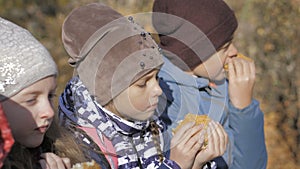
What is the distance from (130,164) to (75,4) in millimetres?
4975

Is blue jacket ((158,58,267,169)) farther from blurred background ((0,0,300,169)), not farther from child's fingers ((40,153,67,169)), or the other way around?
blurred background ((0,0,300,169))

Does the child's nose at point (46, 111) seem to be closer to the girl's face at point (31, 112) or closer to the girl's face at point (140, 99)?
the girl's face at point (31, 112)

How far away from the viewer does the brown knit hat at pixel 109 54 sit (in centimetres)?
240

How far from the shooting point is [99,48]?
2.41 meters

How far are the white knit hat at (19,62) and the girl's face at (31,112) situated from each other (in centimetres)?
2

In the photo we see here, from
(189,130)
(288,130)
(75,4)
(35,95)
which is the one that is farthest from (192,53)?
(75,4)

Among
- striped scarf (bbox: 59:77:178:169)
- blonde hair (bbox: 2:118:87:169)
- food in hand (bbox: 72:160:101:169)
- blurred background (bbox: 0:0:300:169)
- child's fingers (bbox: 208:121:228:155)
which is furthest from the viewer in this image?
blurred background (bbox: 0:0:300:169)

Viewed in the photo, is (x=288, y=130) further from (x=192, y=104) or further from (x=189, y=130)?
(x=189, y=130)

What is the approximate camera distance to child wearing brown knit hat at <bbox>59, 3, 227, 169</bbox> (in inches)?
93.5

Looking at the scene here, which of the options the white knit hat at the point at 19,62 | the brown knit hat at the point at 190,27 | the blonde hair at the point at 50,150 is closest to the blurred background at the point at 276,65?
the brown knit hat at the point at 190,27

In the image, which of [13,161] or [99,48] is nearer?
[13,161]

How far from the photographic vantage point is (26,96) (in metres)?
1.92

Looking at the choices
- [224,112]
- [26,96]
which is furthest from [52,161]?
[224,112]

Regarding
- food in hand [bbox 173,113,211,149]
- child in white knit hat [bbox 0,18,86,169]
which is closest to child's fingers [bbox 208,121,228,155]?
food in hand [bbox 173,113,211,149]
